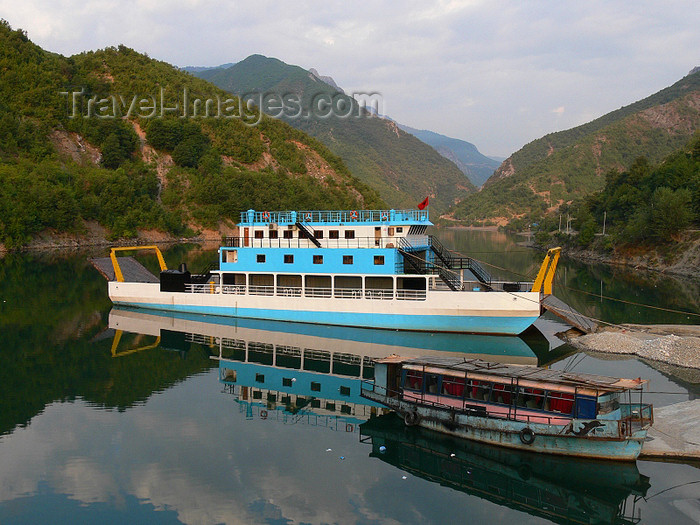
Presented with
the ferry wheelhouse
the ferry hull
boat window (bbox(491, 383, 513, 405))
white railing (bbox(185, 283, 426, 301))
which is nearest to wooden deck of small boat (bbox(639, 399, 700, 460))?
the ferry wheelhouse

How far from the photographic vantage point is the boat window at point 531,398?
53.8ft

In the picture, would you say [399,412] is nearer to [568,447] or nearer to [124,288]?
[568,447]

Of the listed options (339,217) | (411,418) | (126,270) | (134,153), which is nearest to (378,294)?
(339,217)

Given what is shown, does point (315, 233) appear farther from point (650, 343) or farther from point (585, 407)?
point (585, 407)

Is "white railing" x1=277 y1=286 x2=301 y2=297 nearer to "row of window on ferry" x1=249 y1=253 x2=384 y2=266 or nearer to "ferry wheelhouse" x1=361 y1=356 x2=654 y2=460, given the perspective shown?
"row of window on ferry" x1=249 y1=253 x2=384 y2=266

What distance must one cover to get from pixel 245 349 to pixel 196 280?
10698 mm

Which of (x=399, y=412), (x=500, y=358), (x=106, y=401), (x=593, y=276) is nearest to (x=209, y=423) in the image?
(x=106, y=401)

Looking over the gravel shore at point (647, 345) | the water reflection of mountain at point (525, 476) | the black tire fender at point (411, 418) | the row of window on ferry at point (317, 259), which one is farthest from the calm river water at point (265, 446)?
the row of window on ferry at point (317, 259)

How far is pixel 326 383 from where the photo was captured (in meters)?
23.6

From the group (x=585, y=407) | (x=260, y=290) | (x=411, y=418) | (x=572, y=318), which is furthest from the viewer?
(x=260, y=290)

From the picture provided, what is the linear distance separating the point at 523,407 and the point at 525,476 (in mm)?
2036

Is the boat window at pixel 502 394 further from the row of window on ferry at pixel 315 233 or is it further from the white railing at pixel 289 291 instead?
the white railing at pixel 289 291

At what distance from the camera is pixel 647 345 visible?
27.1 meters

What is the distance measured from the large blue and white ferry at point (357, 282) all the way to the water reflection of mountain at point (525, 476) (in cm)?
1355
